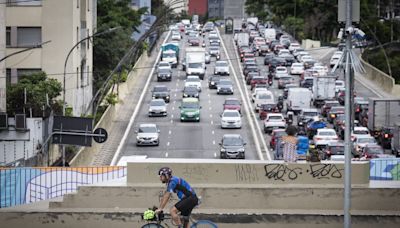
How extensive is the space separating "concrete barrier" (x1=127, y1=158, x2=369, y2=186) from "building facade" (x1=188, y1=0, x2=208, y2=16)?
505 feet

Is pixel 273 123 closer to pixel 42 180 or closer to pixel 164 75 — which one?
pixel 164 75

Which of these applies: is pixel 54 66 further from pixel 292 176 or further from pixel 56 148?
pixel 292 176

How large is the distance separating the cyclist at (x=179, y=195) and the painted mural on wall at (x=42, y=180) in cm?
860

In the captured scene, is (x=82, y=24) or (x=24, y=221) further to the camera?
(x=82, y=24)

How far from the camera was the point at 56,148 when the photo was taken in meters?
54.3

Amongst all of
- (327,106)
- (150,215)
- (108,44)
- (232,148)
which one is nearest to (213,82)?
(108,44)

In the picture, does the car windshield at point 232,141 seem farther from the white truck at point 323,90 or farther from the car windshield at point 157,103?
the white truck at point 323,90

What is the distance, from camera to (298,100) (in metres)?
79.4

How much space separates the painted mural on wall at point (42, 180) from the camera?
97.0 feet

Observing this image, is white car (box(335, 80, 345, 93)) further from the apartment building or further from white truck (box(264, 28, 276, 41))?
white truck (box(264, 28, 276, 41))

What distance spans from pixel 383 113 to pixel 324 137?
516 centimetres

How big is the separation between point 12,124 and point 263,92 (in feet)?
106

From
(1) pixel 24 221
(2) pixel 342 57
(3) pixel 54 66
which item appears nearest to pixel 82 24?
(3) pixel 54 66

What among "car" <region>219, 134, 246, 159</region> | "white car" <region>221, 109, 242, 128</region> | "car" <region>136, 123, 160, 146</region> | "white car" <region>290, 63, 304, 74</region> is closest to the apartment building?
"car" <region>136, 123, 160, 146</region>
